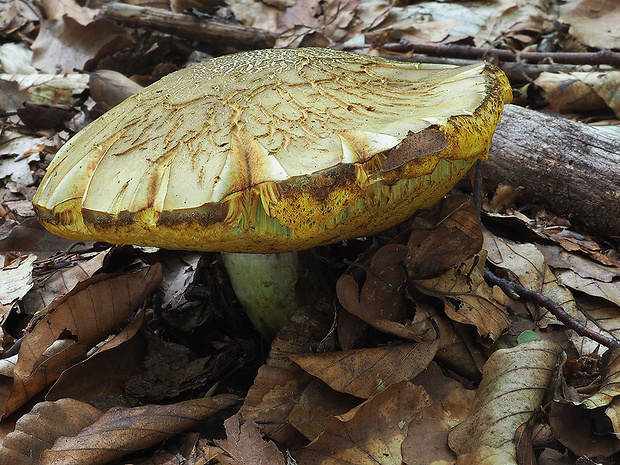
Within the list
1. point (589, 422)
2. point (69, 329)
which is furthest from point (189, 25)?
point (589, 422)

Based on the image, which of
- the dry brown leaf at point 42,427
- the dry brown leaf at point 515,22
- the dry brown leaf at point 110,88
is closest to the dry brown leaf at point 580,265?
the dry brown leaf at point 42,427

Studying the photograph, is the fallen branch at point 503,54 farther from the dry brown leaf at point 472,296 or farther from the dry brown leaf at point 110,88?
the dry brown leaf at point 472,296

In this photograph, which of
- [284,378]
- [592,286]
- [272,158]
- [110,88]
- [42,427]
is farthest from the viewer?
[110,88]

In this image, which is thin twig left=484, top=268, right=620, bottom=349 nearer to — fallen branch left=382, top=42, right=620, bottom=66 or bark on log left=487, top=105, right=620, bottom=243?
bark on log left=487, top=105, right=620, bottom=243

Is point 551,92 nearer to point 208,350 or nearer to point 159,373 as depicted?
point 208,350

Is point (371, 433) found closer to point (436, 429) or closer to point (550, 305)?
point (436, 429)

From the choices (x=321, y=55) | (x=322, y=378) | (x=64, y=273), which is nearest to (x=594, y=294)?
(x=322, y=378)
